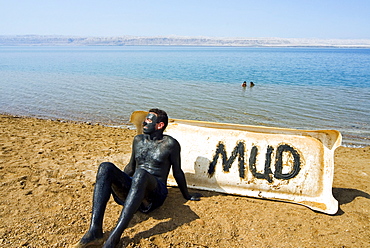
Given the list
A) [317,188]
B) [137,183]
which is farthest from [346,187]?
[137,183]

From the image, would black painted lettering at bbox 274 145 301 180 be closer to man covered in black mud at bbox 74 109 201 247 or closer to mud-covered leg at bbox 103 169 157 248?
man covered in black mud at bbox 74 109 201 247

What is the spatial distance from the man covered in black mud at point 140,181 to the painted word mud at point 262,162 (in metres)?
0.62

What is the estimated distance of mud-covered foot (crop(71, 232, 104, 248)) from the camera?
366 centimetres

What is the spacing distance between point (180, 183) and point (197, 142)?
1100mm

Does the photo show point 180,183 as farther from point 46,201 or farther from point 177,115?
point 177,115

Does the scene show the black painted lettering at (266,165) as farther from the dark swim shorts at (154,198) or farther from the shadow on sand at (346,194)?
the dark swim shorts at (154,198)

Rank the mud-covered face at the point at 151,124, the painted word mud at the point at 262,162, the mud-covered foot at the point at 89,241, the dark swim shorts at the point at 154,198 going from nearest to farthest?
the mud-covered foot at the point at 89,241 → the dark swim shorts at the point at 154,198 → the mud-covered face at the point at 151,124 → the painted word mud at the point at 262,162

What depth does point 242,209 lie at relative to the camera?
5191 millimetres

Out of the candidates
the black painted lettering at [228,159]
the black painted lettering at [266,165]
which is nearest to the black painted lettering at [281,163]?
the black painted lettering at [266,165]

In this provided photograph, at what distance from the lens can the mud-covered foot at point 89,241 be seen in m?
3.66

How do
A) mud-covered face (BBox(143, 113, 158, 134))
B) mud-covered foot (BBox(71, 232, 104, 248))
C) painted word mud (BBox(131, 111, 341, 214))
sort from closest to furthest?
mud-covered foot (BBox(71, 232, 104, 248)) < mud-covered face (BBox(143, 113, 158, 134)) < painted word mud (BBox(131, 111, 341, 214))

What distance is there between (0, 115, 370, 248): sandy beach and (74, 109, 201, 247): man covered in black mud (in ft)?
1.16

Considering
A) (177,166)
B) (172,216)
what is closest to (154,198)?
(172,216)

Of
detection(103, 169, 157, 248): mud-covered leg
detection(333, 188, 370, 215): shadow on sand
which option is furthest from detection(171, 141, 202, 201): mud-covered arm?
detection(333, 188, 370, 215): shadow on sand
